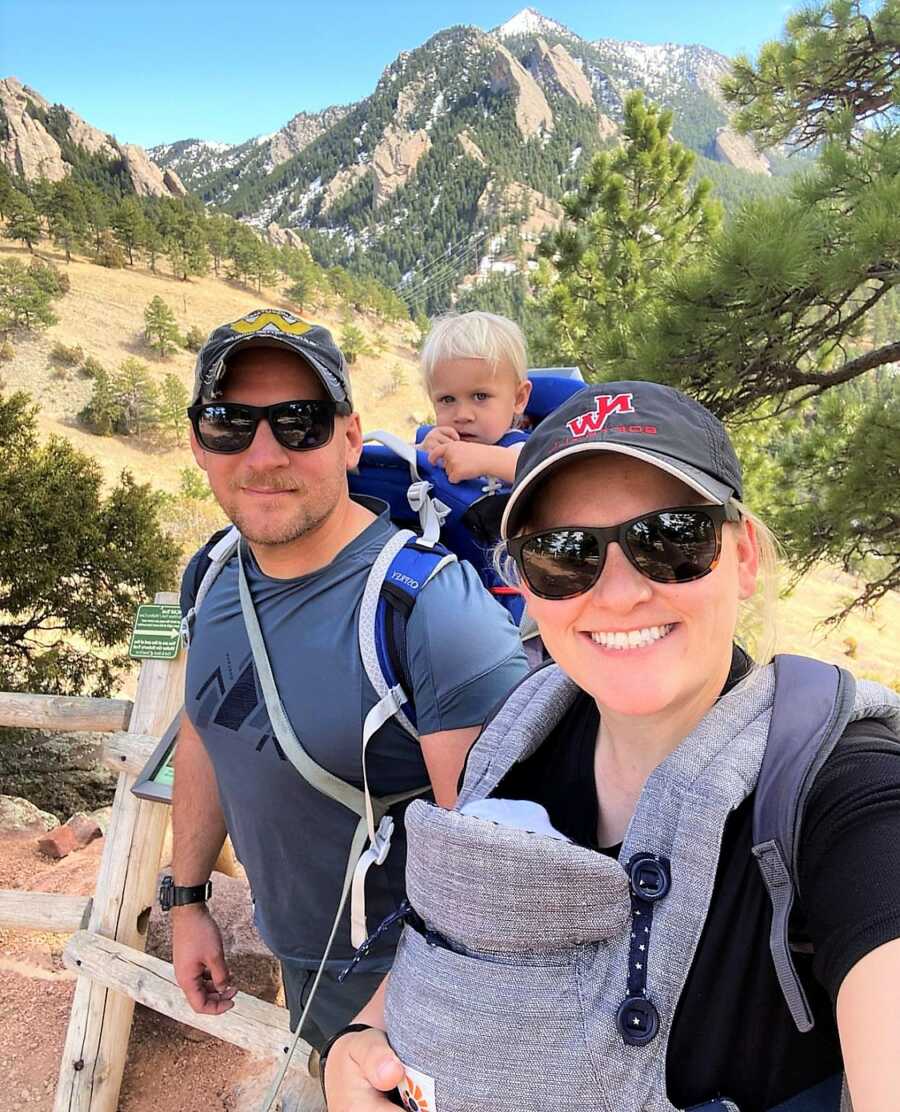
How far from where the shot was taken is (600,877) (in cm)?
62

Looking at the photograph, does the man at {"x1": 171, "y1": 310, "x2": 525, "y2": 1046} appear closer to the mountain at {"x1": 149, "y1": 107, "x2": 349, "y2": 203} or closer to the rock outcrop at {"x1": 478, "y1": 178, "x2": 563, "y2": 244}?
the rock outcrop at {"x1": 478, "y1": 178, "x2": 563, "y2": 244}

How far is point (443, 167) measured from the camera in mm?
111812

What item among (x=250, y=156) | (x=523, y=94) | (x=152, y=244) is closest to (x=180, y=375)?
(x=152, y=244)

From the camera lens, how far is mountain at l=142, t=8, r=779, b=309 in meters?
97.2

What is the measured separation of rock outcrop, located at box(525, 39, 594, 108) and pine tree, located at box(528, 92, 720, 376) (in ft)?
490

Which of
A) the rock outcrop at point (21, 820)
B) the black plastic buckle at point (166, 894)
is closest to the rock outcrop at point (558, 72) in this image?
the rock outcrop at point (21, 820)

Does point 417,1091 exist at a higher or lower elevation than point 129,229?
lower

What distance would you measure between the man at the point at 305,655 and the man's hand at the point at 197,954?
243 mm

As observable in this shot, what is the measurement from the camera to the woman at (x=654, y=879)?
1.93ft

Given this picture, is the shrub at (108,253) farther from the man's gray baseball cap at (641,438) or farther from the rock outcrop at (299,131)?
the rock outcrop at (299,131)

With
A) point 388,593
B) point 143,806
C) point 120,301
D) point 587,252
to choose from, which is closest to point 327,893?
point 388,593

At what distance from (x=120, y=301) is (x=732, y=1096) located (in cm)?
4244

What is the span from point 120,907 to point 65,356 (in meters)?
33.7

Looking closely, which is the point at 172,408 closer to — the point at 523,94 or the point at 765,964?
the point at 765,964
